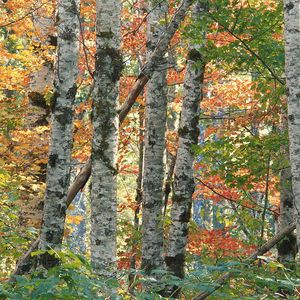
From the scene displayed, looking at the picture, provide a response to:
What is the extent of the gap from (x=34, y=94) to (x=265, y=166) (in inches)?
194

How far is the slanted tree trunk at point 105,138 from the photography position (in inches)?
209

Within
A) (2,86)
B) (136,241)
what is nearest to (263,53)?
(2,86)

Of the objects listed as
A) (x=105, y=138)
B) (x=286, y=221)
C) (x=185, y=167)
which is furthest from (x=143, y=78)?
(x=286, y=221)

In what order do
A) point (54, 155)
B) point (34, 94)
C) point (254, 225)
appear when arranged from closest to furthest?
point (54, 155)
point (254, 225)
point (34, 94)

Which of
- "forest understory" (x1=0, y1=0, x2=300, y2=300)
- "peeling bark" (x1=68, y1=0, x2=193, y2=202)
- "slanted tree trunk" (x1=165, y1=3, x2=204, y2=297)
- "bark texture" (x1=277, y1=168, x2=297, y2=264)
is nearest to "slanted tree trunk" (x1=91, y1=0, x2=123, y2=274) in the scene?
"forest understory" (x1=0, y1=0, x2=300, y2=300)

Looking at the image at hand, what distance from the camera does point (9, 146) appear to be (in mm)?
9539

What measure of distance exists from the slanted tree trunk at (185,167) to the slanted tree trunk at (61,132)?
201cm

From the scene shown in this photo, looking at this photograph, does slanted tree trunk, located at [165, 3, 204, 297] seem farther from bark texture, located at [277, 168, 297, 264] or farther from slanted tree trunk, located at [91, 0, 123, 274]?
slanted tree trunk, located at [91, 0, 123, 274]

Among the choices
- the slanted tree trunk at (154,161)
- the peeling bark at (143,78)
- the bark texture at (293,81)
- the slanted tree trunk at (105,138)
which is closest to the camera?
the bark texture at (293,81)

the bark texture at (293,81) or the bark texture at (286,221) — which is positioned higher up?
the bark texture at (293,81)

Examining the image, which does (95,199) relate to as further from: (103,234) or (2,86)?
(2,86)

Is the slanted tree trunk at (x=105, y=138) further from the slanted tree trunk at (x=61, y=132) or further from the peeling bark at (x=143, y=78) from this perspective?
the slanted tree trunk at (x=61, y=132)

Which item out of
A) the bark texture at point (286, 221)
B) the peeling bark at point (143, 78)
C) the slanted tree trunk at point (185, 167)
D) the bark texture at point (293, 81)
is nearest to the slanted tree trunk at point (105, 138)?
the peeling bark at point (143, 78)

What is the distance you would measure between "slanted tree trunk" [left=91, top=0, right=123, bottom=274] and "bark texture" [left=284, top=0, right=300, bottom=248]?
185cm
